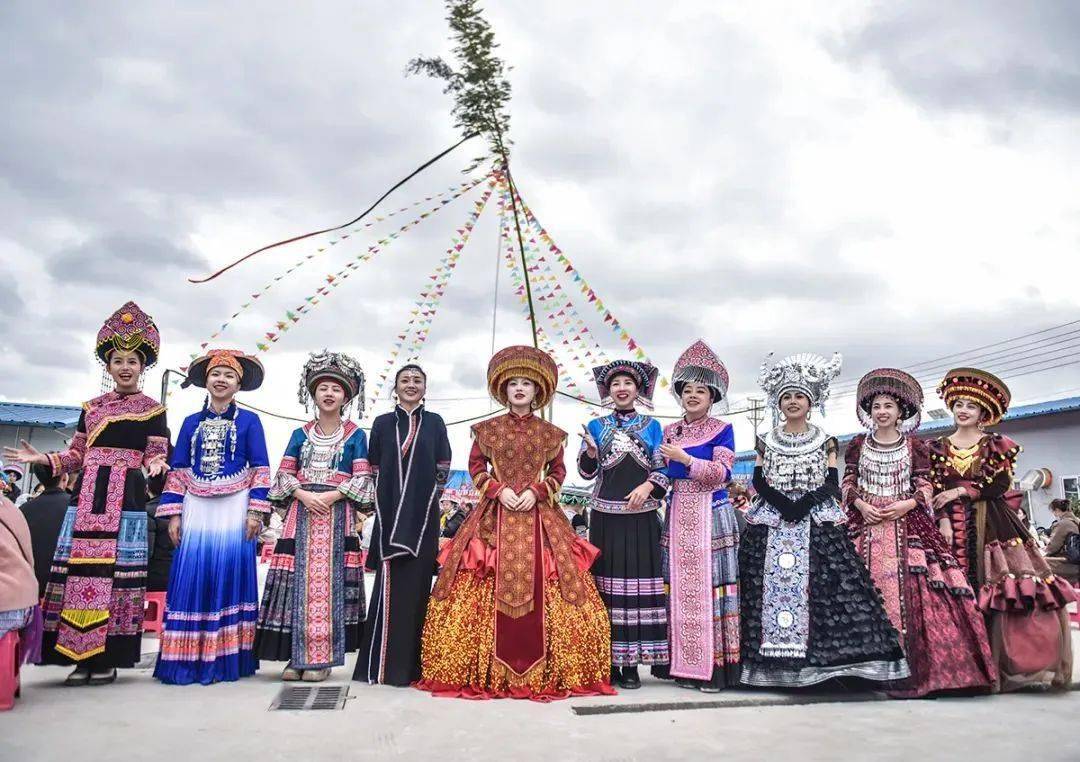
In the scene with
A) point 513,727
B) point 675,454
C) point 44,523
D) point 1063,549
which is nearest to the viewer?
point 513,727

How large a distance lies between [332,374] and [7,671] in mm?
2118

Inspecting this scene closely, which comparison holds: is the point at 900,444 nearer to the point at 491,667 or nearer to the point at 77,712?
the point at 491,667

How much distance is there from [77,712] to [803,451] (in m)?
3.85

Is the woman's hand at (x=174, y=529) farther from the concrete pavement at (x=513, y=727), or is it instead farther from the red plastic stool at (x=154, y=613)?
the red plastic stool at (x=154, y=613)

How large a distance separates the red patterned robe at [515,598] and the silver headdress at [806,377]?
4.40 feet

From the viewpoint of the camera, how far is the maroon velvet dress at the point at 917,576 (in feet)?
14.6

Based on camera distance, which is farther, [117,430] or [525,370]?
[525,370]

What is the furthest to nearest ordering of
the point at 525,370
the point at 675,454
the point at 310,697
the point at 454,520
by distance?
the point at 454,520 → the point at 525,370 → the point at 675,454 → the point at 310,697

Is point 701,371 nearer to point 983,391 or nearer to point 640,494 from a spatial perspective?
point 640,494

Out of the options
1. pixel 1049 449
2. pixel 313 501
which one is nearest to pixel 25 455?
pixel 313 501

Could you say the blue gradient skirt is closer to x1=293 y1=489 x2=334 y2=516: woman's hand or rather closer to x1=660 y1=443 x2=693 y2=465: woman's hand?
x1=293 y1=489 x2=334 y2=516: woman's hand

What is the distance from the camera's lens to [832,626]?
4.41 meters

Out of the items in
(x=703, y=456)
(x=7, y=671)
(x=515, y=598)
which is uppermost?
(x=703, y=456)

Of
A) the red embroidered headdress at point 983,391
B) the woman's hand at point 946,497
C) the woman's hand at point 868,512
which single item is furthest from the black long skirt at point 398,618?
the red embroidered headdress at point 983,391
